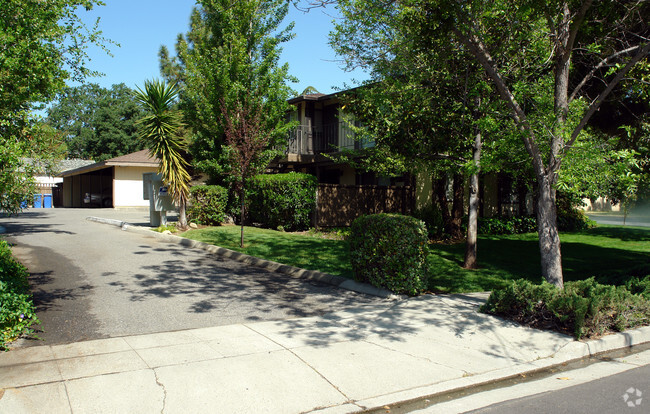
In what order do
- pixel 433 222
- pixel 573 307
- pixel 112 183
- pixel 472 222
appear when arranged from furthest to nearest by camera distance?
pixel 112 183 < pixel 433 222 < pixel 472 222 < pixel 573 307

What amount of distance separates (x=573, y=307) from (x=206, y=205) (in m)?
13.8

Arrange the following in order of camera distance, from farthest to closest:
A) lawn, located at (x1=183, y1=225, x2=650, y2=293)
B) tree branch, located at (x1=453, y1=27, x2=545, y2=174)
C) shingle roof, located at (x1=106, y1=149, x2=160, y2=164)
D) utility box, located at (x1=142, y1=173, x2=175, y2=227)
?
1. shingle roof, located at (x1=106, y1=149, x2=160, y2=164)
2. utility box, located at (x1=142, y1=173, x2=175, y2=227)
3. lawn, located at (x1=183, y1=225, x2=650, y2=293)
4. tree branch, located at (x1=453, y1=27, x2=545, y2=174)

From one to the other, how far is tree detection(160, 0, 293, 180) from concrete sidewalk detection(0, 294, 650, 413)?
1339cm

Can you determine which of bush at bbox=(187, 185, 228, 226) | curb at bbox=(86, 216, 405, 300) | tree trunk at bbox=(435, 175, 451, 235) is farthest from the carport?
tree trunk at bbox=(435, 175, 451, 235)

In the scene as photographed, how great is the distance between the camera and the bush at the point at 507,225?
63.1 feet

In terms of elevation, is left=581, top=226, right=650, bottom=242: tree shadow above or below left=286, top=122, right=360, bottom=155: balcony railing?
below

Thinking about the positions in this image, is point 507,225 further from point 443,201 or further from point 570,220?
point 570,220

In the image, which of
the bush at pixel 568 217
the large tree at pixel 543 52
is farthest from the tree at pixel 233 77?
the bush at pixel 568 217

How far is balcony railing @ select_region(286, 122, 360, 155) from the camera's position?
Answer: 73.0 feet

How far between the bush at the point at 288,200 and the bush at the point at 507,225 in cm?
689

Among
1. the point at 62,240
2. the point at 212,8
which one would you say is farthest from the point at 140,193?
the point at 62,240

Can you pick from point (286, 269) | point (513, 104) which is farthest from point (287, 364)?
point (286, 269)

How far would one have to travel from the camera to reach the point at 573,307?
6.69 m

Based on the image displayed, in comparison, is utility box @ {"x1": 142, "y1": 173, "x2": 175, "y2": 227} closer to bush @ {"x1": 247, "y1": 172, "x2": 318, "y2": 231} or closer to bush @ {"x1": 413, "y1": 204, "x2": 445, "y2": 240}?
bush @ {"x1": 247, "y1": 172, "x2": 318, "y2": 231}
